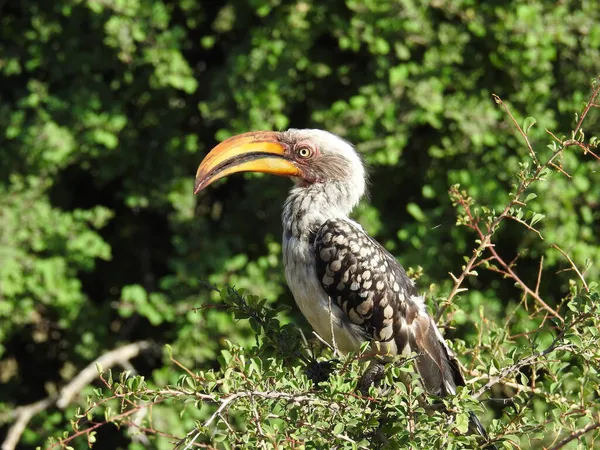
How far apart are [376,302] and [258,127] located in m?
2.05

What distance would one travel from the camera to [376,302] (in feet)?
10.2

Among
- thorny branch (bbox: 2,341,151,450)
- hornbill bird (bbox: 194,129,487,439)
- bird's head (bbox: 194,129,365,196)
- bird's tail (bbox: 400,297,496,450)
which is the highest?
bird's head (bbox: 194,129,365,196)

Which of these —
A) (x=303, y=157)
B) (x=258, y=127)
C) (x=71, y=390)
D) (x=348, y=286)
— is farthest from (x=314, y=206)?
(x=71, y=390)

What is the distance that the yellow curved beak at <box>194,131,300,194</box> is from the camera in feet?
10.5

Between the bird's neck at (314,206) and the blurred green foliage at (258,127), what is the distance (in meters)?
1.40

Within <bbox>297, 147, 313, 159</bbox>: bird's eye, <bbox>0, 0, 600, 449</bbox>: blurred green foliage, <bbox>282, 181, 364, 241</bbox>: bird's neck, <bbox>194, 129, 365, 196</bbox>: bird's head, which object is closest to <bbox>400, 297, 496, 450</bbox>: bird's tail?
<bbox>282, 181, 364, 241</bbox>: bird's neck

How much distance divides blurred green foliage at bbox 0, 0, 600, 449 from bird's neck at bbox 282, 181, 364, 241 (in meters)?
1.40

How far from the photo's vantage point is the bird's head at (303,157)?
338 cm

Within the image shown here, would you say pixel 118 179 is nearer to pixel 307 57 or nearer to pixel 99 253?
pixel 99 253

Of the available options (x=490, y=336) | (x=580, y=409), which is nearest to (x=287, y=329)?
(x=490, y=336)

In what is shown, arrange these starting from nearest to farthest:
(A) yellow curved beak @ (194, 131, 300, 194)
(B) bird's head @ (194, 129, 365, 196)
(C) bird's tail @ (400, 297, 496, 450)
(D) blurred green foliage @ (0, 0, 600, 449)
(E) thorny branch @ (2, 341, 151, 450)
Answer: (C) bird's tail @ (400, 297, 496, 450) < (A) yellow curved beak @ (194, 131, 300, 194) < (B) bird's head @ (194, 129, 365, 196) < (D) blurred green foliage @ (0, 0, 600, 449) < (E) thorny branch @ (2, 341, 151, 450)

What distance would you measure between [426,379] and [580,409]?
83cm

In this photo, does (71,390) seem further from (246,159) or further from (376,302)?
(376,302)

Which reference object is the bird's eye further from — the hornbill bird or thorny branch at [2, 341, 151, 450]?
thorny branch at [2, 341, 151, 450]
